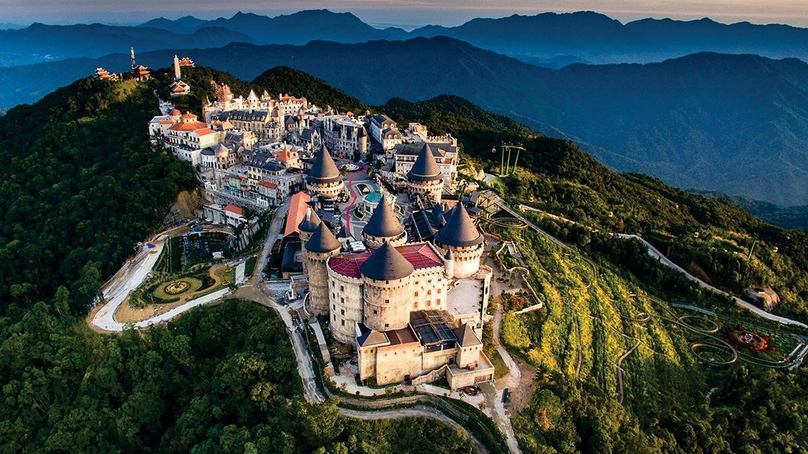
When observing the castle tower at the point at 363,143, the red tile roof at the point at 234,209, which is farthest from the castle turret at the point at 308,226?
the castle tower at the point at 363,143

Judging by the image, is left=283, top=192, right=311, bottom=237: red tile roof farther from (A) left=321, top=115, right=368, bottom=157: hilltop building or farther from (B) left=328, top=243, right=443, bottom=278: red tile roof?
(A) left=321, top=115, right=368, bottom=157: hilltop building

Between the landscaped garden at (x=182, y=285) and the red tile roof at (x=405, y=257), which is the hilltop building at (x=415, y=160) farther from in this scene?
the red tile roof at (x=405, y=257)

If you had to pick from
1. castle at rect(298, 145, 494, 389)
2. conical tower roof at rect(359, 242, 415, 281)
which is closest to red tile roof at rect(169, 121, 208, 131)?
castle at rect(298, 145, 494, 389)

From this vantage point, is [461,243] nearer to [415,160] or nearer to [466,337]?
[466,337]

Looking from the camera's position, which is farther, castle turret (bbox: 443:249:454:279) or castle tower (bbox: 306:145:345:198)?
castle tower (bbox: 306:145:345:198)

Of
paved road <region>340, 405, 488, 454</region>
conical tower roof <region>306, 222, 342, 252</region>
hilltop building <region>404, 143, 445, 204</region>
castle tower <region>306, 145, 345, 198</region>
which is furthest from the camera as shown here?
hilltop building <region>404, 143, 445, 204</region>

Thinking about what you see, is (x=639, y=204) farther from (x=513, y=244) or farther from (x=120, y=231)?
(x=120, y=231)
